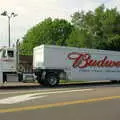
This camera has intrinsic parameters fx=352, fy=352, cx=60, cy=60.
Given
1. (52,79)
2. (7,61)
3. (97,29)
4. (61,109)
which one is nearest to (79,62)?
(52,79)

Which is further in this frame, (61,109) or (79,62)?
(79,62)

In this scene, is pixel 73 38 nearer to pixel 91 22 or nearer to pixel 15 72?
pixel 91 22

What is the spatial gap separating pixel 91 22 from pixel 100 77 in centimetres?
2205

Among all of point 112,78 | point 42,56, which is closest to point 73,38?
point 112,78

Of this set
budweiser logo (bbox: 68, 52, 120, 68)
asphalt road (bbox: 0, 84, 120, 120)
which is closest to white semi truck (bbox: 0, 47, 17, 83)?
budweiser logo (bbox: 68, 52, 120, 68)

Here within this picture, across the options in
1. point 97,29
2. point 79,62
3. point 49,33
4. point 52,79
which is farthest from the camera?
point 49,33

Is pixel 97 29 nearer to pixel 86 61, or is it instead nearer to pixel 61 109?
pixel 86 61

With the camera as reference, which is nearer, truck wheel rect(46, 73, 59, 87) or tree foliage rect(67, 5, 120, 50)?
truck wheel rect(46, 73, 59, 87)

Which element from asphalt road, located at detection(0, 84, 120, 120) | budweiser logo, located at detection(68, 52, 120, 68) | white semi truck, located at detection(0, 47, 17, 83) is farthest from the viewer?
budweiser logo, located at detection(68, 52, 120, 68)

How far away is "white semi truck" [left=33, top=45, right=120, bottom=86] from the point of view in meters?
27.2

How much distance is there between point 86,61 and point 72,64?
1547 mm

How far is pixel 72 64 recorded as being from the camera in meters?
28.6

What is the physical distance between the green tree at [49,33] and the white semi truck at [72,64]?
51750 mm

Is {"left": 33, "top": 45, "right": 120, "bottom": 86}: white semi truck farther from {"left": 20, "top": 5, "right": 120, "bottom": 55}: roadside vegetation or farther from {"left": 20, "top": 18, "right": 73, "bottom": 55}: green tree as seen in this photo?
{"left": 20, "top": 18, "right": 73, "bottom": 55}: green tree
